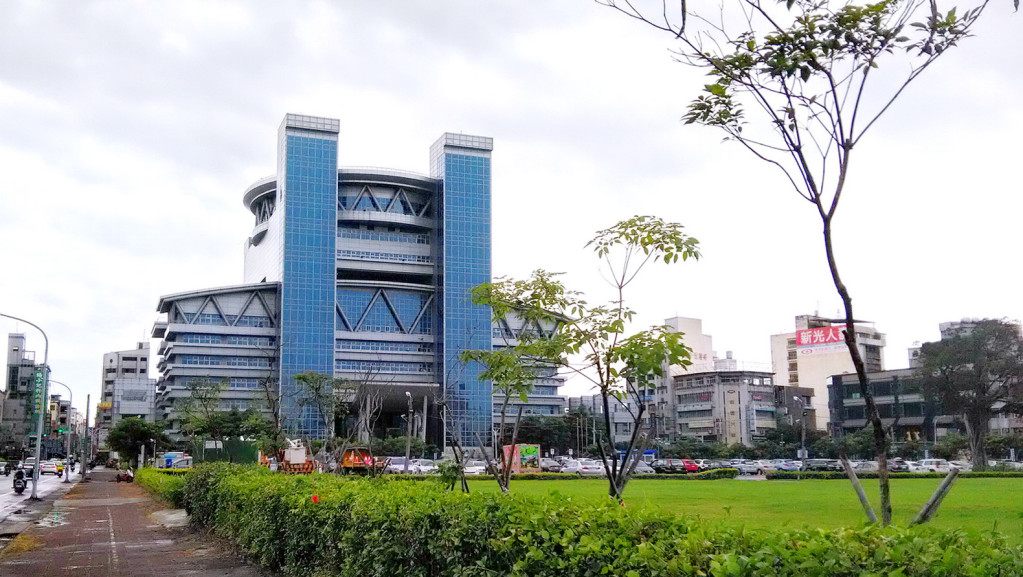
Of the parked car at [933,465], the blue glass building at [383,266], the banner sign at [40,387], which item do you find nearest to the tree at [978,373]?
the parked car at [933,465]

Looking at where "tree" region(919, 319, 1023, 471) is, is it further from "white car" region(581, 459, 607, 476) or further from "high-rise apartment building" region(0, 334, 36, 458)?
"high-rise apartment building" region(0, 334, 36, 458)

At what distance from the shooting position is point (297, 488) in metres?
12.2

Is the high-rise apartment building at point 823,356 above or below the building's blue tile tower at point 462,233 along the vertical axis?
below

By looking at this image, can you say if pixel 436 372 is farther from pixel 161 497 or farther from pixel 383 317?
pixel 161 497

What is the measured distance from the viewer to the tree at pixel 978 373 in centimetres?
6109

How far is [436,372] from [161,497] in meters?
75.5

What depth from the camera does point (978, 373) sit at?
6166 centimetres

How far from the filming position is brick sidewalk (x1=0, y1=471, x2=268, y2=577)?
43.5 feet

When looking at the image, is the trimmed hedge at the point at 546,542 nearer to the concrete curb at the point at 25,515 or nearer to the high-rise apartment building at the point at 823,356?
the concrete curb at the point at 25,515

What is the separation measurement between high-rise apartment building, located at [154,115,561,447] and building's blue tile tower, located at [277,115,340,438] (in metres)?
0.12

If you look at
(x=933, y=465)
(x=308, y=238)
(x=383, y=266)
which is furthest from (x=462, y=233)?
(x=933, y=465)

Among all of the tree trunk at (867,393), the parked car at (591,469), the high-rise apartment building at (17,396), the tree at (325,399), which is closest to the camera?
the tree trunk at (867,393)

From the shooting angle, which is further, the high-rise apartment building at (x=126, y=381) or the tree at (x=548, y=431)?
the high-rise apartment building at (x=126, y=381)

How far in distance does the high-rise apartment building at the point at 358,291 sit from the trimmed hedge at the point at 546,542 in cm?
8602
